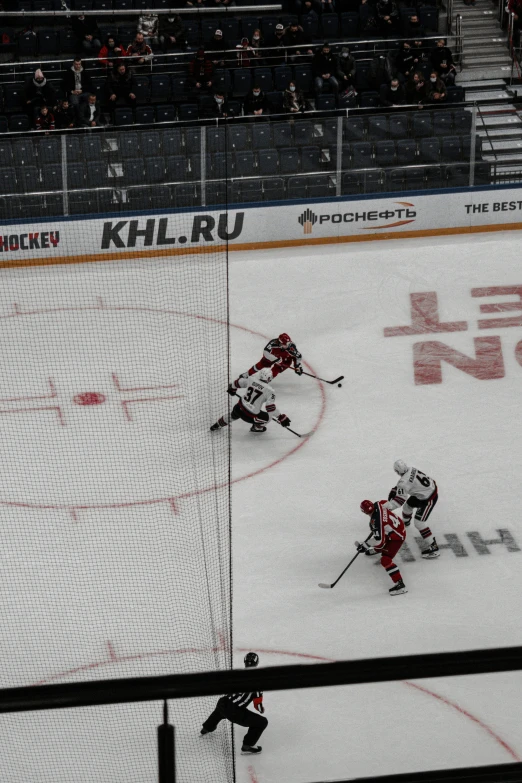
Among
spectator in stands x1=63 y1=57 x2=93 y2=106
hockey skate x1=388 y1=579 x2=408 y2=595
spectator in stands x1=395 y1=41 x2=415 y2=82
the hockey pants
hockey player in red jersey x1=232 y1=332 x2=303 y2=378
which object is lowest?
hockey skate x1=388 y1=579 x2=408 y2=595

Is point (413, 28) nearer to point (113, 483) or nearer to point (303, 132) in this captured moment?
point (303, 132)

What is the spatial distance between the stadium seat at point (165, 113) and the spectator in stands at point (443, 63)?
420 cm

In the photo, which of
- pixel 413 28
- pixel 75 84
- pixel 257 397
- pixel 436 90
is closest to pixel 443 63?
pixel 436 90

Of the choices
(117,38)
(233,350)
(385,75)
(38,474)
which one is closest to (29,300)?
(233,350)

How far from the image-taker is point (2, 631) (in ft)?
30.2

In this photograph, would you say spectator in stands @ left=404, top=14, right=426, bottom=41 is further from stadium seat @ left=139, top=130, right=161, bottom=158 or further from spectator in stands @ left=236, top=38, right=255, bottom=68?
stadium seat @ left=139, top=130, right=161, bottom=158

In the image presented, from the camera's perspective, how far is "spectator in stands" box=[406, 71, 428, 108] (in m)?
17.0

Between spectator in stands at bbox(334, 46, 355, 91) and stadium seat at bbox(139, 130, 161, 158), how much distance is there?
379cm

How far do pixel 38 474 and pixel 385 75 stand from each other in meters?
9.47

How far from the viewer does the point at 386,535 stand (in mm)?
9422

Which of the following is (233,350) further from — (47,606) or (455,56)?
(455,56)

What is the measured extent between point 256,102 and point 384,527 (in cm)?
905

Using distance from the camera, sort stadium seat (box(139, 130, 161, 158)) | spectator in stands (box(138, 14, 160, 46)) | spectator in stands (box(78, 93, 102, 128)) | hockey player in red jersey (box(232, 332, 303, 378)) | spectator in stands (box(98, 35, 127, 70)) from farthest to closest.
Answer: spectator in stands (box(138, 14, 160, 46))
spectator in stands (box(98, 35, 127, 70))
spectator in stands (box(78, 93, 102, 128))
stadium seat (box(139, 130, 161, 158))
hockey player in red jersey (box(232, 332, 303, 378))

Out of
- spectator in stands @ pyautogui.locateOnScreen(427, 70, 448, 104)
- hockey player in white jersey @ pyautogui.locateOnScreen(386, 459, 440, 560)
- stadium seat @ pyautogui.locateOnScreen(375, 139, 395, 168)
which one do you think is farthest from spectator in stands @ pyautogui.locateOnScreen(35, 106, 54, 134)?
hockey player in white jersey @ pyautogui.locateOnScreen(386, 459, 440, 560)
